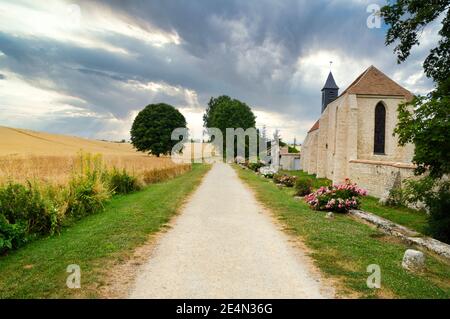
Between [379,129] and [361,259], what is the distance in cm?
2211

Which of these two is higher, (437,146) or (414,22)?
(414,22)

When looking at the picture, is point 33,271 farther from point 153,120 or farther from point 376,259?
point 153,120

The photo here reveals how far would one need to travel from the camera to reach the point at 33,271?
5168mm

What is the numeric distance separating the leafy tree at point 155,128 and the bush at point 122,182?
29260 millimetres

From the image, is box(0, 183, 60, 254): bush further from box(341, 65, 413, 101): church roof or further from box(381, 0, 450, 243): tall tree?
box(341, 65, 413, 101): church roof

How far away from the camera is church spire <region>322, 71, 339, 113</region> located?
36.1m

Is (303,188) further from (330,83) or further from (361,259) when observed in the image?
(330,83)

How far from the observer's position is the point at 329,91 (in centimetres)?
3634

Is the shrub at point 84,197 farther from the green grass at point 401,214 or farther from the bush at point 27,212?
the green grass at point 401,214

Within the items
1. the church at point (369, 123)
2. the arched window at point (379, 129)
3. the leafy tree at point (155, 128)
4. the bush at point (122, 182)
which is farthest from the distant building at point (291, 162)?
the bush at point (122, 182)

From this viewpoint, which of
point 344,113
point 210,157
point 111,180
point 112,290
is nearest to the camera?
point 112,290

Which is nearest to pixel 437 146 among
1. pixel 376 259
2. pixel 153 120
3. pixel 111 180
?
pixel 376 259

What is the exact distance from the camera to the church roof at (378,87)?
81.9 ft
